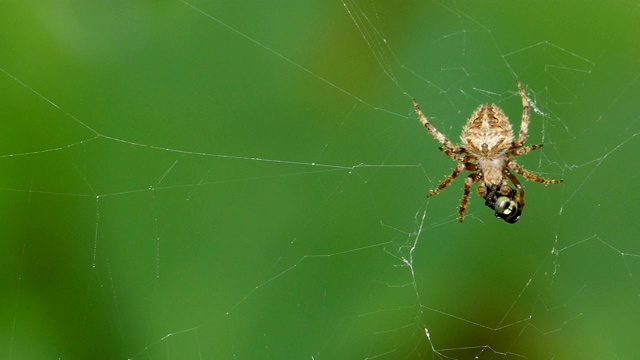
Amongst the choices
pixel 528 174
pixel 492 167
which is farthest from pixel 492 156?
pixel 528 174

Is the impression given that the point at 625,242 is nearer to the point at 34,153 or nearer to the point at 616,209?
the point at 616,209

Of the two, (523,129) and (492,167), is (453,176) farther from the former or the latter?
(523,129)

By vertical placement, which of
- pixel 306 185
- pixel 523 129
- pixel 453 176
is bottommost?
pixel 306 185

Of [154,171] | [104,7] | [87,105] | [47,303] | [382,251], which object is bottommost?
[47,303]

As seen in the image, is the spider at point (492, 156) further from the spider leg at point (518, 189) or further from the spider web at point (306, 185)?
the spider web at point (306, 185)

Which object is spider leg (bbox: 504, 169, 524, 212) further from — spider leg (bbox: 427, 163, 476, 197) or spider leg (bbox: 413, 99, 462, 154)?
spider leg (bbox: 413, 99, 462, 154)

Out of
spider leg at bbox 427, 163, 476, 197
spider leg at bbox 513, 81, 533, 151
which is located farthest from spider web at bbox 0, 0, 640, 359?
spider leg at bbox 513, 81, 533, 151

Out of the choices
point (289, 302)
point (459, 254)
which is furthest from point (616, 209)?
point (289, 302)
